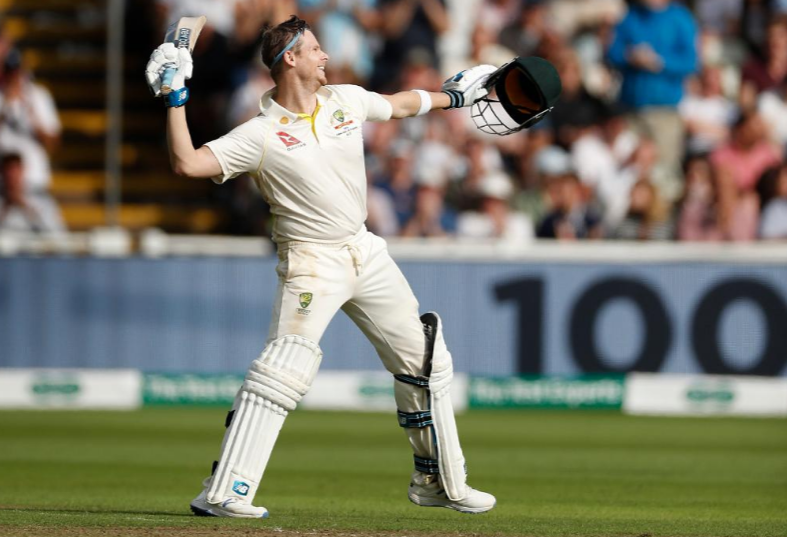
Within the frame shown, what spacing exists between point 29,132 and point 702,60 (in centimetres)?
639

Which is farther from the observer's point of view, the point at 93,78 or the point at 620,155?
the point at 93,78

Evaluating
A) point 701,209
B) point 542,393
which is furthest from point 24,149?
point 701,209

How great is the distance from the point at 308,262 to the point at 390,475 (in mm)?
2561

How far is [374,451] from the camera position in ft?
29.5

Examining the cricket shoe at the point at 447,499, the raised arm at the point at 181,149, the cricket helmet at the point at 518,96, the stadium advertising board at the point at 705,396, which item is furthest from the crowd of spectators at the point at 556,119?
the raised arm at the point at 181,149

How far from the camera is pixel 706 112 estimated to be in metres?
13.1

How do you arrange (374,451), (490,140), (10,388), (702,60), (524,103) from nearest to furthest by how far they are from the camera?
(524,103), (374,451), (10,388), (490,140), (702,60)

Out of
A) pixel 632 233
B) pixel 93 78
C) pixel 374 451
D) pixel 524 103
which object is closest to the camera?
pixel 524 103

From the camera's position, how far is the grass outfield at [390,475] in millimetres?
5801

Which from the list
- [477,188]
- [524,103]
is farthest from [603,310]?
[524,103]

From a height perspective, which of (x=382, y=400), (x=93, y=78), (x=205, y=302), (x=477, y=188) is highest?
(x=93, y=78)

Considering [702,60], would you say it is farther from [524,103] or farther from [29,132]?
[524,103]

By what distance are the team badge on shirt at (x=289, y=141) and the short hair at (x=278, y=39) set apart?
249 mm

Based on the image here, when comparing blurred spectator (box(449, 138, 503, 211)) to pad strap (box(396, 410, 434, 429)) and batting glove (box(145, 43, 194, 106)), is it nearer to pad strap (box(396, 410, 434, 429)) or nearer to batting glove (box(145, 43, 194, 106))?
pad strap (box(396, 410, 434, 429))
